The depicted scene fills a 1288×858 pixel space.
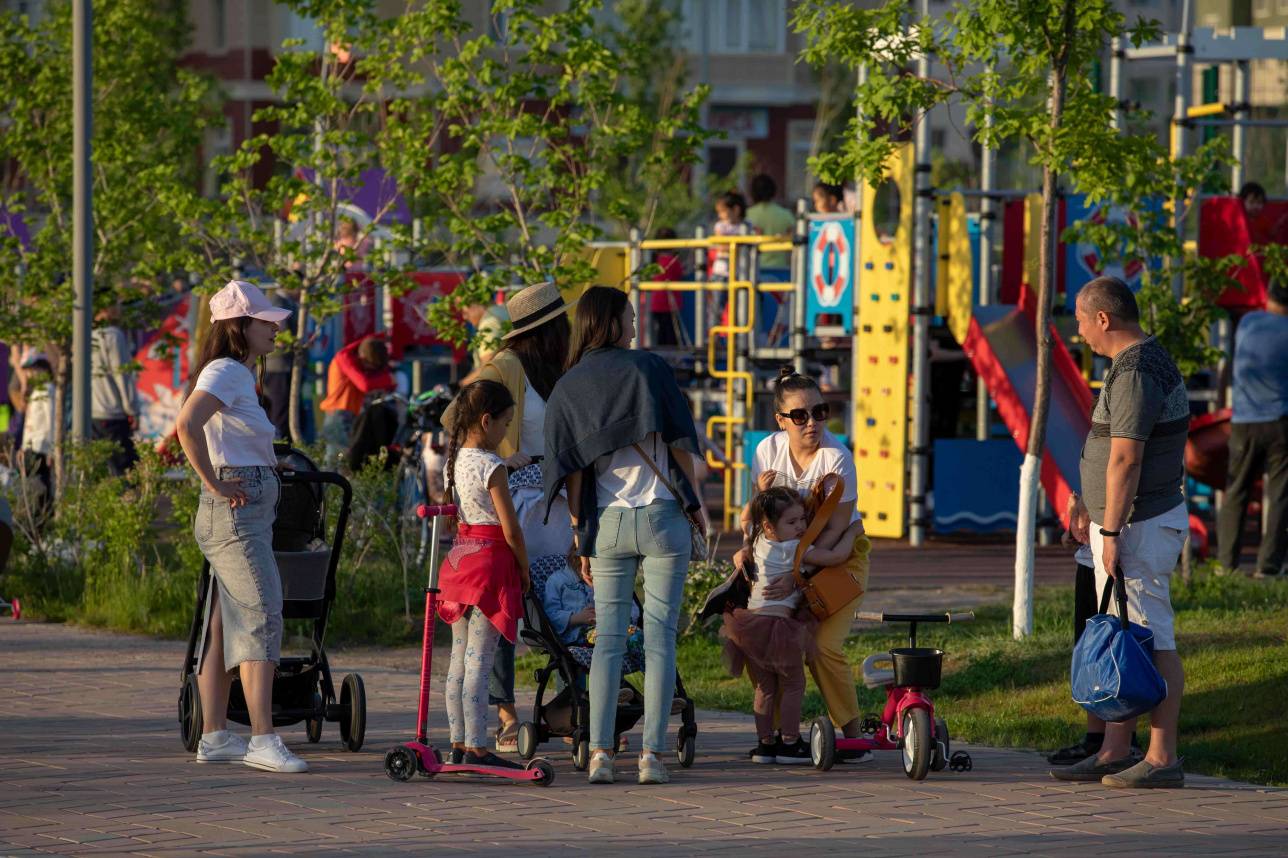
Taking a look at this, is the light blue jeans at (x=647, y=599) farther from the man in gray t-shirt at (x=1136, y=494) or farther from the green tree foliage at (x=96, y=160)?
the green tree foliage at (x=96, y=160)

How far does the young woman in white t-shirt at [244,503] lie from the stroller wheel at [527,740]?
817mm

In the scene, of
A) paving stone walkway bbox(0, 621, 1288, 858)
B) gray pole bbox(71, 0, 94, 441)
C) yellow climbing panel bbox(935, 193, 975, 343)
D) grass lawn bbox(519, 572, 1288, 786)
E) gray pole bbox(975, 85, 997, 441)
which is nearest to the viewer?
paving stone walkway bbox(0, 621, 1288, 858)

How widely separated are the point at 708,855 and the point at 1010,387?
10146 millimetres

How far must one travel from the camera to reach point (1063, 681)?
1005 cm

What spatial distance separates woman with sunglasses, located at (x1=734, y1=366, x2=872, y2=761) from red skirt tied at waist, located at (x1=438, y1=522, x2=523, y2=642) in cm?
96

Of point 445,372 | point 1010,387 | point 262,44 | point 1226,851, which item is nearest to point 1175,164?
point 1010,387

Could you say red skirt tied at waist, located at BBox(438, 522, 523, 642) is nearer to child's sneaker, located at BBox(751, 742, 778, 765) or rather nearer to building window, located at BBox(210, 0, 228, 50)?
A: child's sneaker, located at BBox(751, 742, 778, 765)

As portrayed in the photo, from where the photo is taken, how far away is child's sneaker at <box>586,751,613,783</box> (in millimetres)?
7926

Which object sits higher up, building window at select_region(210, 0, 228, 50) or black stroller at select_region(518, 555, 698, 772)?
building window at select_region(210, 0, 228, 50)

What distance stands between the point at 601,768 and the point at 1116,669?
1.87 metres

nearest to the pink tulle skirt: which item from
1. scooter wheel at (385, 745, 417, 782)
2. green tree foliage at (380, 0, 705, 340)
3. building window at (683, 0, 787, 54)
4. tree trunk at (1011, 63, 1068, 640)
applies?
scooter wheel at (385, 745, 417, 782)

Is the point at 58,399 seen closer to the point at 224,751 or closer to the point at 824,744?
the point at 224,751

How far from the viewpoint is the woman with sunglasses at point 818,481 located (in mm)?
8445

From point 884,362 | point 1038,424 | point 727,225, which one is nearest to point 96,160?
point 727,225
